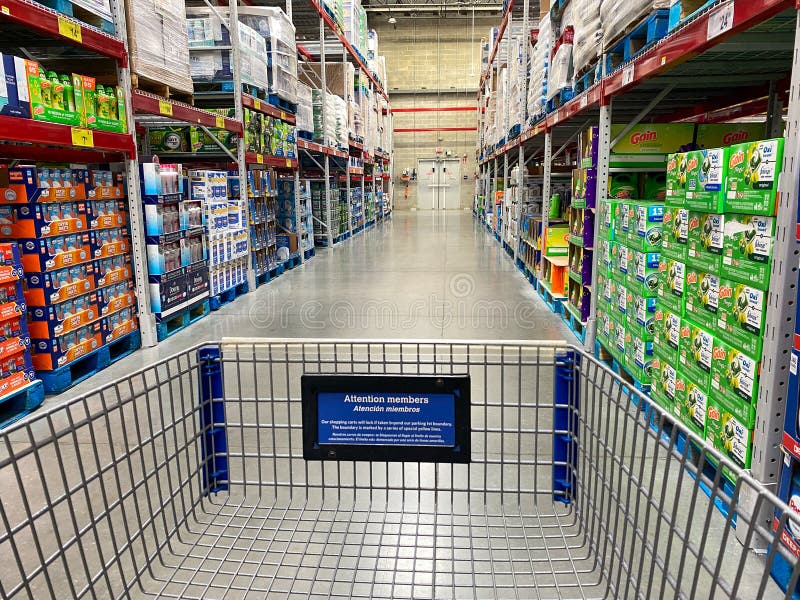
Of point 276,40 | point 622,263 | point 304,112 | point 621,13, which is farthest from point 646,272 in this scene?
point 304,112

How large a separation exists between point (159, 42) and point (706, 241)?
4594 mm

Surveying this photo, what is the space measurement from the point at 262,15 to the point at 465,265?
4.43m

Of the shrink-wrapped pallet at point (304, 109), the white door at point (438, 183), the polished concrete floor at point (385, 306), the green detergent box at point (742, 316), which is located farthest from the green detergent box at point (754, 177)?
the white door at point (438, 183)

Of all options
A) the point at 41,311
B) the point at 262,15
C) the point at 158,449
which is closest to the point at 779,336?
the point at 158,449

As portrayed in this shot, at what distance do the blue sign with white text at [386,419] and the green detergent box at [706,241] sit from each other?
4.66 feet

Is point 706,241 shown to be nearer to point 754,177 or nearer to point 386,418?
→ point 754,177

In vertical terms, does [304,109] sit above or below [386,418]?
above

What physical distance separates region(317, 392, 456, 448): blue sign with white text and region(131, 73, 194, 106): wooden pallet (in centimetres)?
413

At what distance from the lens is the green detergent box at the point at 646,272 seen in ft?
10.3

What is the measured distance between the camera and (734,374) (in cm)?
213

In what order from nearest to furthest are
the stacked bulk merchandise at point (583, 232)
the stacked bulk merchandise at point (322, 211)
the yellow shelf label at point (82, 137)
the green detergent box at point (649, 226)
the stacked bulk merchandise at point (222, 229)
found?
the green detergent box at point (649, 226) < the yellow shelf label at point (82, 137) < the stacked bulk merchandise at point (583, 232) < the stacked bulk merchandise at point (222, 229) < the stacked bulk merchandise at point (322, 211)

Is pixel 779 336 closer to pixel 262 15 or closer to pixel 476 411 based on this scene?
pixel 476 411

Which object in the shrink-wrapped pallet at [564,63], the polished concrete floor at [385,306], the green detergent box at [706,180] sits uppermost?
the shrink-wrapped pallet at [564,63]

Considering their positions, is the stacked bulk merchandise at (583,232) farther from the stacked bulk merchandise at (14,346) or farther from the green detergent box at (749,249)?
the stacked bulk merchandise at (14,346)
